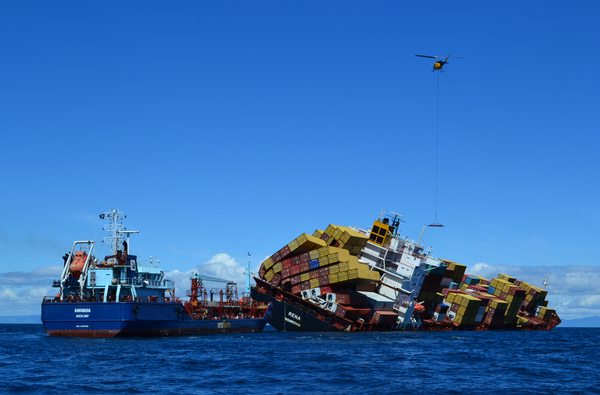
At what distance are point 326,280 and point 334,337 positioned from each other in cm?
1057

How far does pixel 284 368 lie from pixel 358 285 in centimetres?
3914

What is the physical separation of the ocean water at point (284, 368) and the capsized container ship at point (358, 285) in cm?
1328

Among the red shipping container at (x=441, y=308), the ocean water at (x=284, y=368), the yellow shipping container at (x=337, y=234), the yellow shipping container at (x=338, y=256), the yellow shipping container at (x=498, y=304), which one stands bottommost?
the ocean water at (x=284, y=368)

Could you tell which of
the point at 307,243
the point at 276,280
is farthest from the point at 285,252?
the point at 276,280

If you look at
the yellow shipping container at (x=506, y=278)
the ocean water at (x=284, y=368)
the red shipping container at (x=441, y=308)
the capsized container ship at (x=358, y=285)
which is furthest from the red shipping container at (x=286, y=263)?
the yellow shipping container at (x=506, y=278)

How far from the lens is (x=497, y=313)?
378 feet

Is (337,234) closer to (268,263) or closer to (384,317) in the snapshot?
(268,263)

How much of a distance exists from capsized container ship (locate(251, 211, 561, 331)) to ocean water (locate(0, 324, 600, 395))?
13.3 meters

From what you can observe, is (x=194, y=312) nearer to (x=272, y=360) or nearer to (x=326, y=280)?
(x=326, y=280)

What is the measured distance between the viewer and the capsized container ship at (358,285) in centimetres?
7906

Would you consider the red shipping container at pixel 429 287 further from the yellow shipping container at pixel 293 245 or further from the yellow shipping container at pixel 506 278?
the yellow shipping container at pixel 506 278

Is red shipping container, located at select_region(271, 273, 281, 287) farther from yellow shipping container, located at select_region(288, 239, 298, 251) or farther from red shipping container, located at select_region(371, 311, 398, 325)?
red shipping container, located at select_region(371, 311, 398, 325)

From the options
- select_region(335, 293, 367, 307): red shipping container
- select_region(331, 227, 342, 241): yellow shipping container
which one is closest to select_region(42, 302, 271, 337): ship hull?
select_region(335, 293, 367, 307): red shipping container

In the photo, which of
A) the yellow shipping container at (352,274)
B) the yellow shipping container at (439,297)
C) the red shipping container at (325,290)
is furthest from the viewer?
the yellow shipping container at (439,297)
